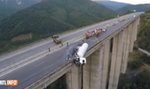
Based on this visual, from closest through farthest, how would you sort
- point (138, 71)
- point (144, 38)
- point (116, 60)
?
point (116, 60) < point (138, 71) < point (144, 38)

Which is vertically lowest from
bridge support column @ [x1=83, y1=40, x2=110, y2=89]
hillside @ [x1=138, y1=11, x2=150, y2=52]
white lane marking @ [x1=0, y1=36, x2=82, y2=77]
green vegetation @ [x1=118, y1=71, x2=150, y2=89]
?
green vegetation @ [x1=118, y1=71, x2=150, y2=89]

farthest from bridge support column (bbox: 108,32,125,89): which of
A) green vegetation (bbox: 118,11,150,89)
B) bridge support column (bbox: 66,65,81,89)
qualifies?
bridge support column (bbox: 66,65,81,89)

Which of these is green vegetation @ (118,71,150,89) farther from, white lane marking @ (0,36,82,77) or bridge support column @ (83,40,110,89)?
white lane marking @ (0,36,82,77)

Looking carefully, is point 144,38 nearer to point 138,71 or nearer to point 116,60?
point 138,71

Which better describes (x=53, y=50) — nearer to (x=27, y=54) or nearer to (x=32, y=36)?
(x=27, y=54)

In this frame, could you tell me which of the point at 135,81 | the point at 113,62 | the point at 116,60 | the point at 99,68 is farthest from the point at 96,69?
the point at 135,81

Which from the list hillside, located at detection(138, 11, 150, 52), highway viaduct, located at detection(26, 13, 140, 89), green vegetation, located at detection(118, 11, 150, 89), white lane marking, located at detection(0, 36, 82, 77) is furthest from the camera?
hillside, located at detection(138, 11, 150, 52)

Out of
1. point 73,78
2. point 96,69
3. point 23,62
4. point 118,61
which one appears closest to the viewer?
point 23,62

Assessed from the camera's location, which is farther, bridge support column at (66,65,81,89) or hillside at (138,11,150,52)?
hillside at (138,11,150,52)

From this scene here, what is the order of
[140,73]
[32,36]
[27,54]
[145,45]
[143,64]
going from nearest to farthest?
[27,54] → [140,73] → [143,64] → [145,45] → [32,36]

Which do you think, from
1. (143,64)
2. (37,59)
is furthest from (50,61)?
(143,64)

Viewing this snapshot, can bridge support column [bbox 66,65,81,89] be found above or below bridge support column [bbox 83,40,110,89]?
above
